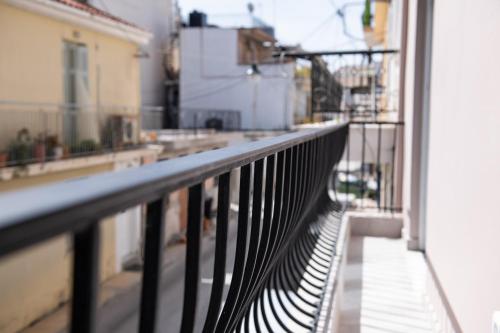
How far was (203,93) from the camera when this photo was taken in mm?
23484

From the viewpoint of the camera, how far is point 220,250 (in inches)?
38.8

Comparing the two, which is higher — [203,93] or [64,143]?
[203,93]

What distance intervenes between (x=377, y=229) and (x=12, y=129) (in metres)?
7.45

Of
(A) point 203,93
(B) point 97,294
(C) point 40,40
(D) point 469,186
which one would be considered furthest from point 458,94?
(A) point 203,93

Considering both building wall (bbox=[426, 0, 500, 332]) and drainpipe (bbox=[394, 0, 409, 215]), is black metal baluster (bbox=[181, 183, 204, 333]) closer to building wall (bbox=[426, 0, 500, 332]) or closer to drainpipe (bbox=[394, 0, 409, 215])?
building wall (bbox=[426, 0, 500, 332])

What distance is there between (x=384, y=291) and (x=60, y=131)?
30.0ft

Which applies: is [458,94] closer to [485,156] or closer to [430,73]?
[485,156]

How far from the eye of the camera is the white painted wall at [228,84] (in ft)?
74.9

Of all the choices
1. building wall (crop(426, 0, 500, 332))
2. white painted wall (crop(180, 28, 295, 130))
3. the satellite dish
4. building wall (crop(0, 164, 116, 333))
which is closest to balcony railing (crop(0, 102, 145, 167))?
building wall (crop(0, 164, 116, 333))

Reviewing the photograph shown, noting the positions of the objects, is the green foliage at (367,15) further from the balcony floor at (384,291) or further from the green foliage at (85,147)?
the balcony floor at (384,291)

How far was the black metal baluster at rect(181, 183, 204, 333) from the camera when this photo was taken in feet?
2.53

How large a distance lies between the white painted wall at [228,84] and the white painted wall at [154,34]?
0.90 meters

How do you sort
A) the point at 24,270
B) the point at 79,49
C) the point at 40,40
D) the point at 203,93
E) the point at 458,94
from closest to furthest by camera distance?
the point at 458,94 → the point at 24,270 → the point at 40,40 → the point at 79,49 → the point at 203,93

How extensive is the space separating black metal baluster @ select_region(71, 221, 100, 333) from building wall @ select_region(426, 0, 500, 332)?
1.50 m
